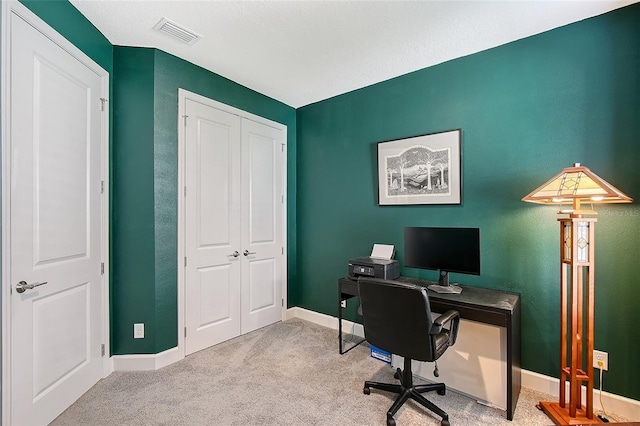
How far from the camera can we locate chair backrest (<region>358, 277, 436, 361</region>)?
1.78 meters

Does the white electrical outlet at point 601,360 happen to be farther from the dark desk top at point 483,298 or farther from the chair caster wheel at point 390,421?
the chair caster wheel at point 390,421

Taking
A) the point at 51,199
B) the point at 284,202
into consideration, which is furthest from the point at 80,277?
the point at 284,202

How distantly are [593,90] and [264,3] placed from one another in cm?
241

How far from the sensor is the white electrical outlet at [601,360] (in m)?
2.05

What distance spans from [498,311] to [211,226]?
8.43 feet

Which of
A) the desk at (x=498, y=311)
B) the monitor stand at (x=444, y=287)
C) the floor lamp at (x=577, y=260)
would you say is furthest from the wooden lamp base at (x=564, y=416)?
the monitor stand at (x=444, y=287)

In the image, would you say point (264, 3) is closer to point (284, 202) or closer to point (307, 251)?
point (284, 202)

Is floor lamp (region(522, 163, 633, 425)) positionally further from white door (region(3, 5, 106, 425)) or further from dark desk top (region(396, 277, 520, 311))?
white door (region(3, 5, 106, 425))

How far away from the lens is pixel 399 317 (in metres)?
1.86

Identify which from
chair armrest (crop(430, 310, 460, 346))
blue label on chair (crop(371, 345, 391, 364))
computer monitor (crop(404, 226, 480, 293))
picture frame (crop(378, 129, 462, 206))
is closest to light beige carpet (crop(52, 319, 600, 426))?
blue label on chair (crop(371, 345, 391, 364))

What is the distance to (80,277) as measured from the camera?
2.17 meters

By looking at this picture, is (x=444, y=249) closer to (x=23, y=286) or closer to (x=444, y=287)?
(x=444, y=287)

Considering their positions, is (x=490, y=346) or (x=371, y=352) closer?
(x=490, y=346)

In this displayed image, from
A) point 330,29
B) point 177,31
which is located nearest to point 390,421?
point 330,29
